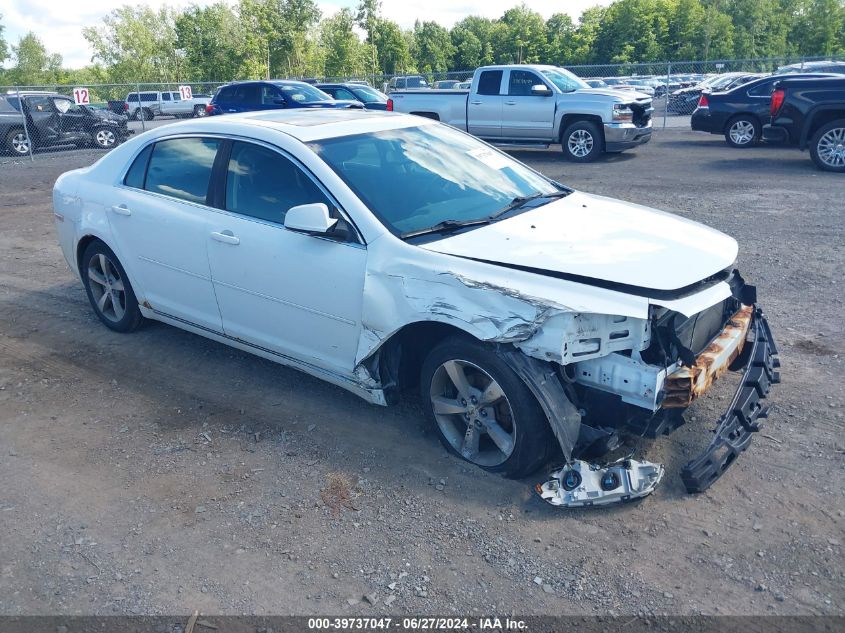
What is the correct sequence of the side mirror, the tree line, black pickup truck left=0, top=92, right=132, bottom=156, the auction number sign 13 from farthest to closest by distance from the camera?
the tree line < the auction number sign 13 < black pickup truck left=0, top=92, right=132, bottom=156 < the side mirror

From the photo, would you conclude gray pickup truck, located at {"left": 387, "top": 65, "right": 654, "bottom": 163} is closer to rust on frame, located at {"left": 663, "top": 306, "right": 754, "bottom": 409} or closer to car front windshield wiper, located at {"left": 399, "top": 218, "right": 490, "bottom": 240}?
rust on frame, located at {"left": 663, "top": 306, "right": 754, "bottom": 409}

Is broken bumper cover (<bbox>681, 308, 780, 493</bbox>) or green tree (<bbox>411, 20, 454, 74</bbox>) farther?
green tree (<bbox>411, 20, 454, 74</bbox>)

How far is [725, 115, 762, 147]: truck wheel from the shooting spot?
16.0 metres

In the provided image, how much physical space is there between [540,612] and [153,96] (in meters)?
42.8

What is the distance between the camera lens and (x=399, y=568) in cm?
316

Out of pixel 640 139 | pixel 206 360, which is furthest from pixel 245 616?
pixel 640 139

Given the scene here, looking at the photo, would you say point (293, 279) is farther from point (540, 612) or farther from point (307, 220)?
point (540, 612)

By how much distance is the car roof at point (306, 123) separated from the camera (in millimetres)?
4551

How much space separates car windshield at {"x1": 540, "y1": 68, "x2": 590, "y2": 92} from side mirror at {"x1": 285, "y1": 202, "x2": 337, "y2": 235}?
1288 centimetres

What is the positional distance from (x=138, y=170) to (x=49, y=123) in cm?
1710

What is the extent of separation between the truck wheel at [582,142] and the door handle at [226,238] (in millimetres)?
12126

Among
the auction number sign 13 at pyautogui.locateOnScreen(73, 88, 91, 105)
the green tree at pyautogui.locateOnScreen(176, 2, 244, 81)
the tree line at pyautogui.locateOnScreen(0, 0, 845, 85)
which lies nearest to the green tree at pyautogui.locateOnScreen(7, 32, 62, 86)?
→ the tree line at pyautogui.locateOnScreen(0, 0, 845, 85)

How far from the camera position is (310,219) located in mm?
3916

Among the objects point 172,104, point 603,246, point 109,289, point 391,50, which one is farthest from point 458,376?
point 391,50
